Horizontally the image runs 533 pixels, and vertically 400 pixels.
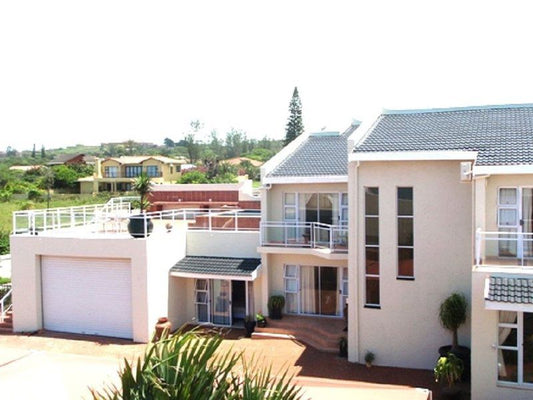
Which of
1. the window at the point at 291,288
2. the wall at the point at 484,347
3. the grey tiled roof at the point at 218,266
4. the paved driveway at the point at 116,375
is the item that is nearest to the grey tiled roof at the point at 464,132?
the wall at the point at 484,347

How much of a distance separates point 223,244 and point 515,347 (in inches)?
503

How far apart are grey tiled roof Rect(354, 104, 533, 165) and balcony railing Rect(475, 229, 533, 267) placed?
7.35 ft

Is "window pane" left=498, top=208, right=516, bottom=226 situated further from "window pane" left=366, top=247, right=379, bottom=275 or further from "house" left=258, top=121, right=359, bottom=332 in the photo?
"house" left=258, top=121, right=359, bottom=332

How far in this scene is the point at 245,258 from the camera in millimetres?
24062

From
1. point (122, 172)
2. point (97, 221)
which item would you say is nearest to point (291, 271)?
point (97, 221)

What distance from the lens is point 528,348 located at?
593 inches

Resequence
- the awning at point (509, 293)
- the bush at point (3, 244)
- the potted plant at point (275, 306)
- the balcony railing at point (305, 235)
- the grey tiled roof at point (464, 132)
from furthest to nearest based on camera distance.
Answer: the bush at point (3, 244), the potted plant at point (275, 306), the balcony railing at point (305, 235), the grey tiled roof at point (464, 132), the awning at point (509, 293)

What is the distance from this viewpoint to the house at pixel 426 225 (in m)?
17.1

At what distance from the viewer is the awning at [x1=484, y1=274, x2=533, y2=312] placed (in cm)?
1431

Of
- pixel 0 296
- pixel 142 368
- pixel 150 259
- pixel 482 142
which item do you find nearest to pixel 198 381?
pixel 142 368

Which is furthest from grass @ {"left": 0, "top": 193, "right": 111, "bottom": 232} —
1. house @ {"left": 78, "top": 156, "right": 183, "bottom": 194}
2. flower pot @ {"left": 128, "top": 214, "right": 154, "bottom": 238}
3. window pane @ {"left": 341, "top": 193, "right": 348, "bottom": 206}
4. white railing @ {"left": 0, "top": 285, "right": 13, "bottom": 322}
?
window pane @ {"left": 341, "top": 193, "right": 348, "bottom": 206}

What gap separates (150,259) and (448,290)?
11132mm

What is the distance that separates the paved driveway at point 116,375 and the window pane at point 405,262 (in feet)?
10.2

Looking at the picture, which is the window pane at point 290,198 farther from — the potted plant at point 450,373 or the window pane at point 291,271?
the potted plant at point 450,373
